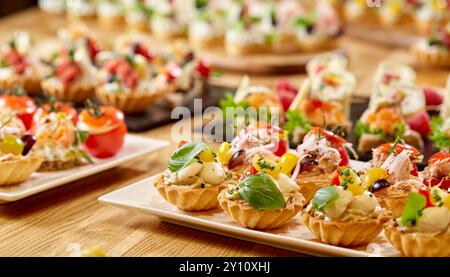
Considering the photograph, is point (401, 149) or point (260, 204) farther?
point (401, 149)

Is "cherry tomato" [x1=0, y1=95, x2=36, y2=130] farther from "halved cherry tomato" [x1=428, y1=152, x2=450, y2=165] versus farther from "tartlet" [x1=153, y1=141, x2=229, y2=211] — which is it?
→ "halved cherry tomato" [x1=428, y1=152, x2=450, y2=165]

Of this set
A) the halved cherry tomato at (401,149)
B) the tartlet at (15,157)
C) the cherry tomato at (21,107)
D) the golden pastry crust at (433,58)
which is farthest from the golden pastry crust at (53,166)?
the golden pastry crust at (433,58)

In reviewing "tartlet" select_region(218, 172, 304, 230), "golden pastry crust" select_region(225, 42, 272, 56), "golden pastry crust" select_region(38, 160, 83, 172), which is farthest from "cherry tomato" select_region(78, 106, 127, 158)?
"golden pastry crust" select_region(225, 42, 272, 56)

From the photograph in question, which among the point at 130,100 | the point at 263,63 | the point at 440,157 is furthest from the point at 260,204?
the point at 263,63

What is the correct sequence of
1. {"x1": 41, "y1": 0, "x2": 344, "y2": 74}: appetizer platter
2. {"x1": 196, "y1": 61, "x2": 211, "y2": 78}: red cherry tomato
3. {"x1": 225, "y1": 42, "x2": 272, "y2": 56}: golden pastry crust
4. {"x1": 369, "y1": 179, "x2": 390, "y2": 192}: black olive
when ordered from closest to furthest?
1. {"x1": 369, "y1": 179, "x2": 390, "y2": 192}: black olive
2. {"x1": 196, "y1": 61, "x2": 211, "y2": 78}: red cherry tomato
3. {"x1": 41, "y1": 0, "x2": 344, "y2": 74}: appetizer platter
4. {"x1": 225, "y1": 42, "x2": 272, "y2": 56}: golden pastry crust

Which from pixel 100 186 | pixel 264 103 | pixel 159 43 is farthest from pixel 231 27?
pixel 100 186

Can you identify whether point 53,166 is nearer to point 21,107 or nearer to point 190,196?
point 21,107
